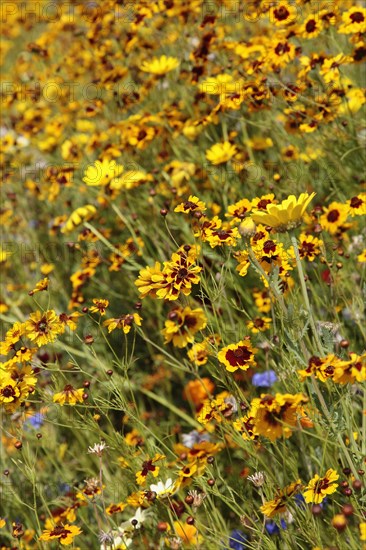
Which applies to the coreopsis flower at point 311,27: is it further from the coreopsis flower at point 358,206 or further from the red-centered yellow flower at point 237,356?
the red-centered yellow flower at point 237,356

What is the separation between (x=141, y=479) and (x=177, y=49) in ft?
8.09

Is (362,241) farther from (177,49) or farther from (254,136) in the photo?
(177,49)

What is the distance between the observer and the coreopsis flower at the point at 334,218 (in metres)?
2.20

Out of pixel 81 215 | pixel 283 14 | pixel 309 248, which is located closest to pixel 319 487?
pixel 309 248

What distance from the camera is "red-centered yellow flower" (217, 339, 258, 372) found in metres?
1.62

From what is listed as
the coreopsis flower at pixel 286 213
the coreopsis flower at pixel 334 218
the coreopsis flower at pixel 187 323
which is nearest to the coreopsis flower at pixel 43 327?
the coreopsis flower at pixel 187 323

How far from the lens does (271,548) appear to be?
1609 mm

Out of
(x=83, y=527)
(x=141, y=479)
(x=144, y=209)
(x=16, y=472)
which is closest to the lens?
(x=141, y=479)

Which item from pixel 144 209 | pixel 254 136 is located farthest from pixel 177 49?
pixel 144 209

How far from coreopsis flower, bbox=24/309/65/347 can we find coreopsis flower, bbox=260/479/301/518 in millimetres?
695

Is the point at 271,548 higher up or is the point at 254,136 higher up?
the point at 254,136

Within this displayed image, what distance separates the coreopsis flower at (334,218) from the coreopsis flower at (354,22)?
573 millimetres

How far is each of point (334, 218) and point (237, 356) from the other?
2.62 ft

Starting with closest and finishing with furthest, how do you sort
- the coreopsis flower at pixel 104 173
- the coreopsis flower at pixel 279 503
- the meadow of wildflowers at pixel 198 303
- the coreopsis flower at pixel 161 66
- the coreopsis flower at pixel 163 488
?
the coreopsis flower at pixel 279 503 → the meadow of wildflowers at pixel 198 303 → the coreopsis flower at pixel 163 488 → the coreopsis flower at pixel 104 173 → the coreopsis flower at pixel 161 66
